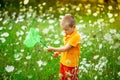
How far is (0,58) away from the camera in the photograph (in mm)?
5398

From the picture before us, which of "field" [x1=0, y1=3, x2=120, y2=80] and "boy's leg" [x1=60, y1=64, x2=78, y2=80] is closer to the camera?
"boy's leg" [x1=60, y1=64, x2=78, y2=80]

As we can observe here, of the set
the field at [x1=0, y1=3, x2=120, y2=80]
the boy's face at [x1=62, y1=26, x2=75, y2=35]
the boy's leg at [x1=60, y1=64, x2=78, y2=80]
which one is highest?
the boy's face at [x1=62, y1=26, x2=75, y2=35]

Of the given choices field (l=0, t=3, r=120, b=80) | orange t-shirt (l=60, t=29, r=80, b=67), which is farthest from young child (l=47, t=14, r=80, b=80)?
field (l=0, t=3, r=120, b=80)

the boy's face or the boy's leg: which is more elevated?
the boy's face

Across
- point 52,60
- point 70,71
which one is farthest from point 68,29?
point 52,60

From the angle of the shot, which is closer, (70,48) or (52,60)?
(70,48)

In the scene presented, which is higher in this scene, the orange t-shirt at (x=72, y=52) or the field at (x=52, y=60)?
the orange t-shirt at (x=72, y=52)

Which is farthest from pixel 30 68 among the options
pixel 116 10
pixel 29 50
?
pixel 116 10

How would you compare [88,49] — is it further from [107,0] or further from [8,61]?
[107,0]

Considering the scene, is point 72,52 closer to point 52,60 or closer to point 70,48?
point 70,48

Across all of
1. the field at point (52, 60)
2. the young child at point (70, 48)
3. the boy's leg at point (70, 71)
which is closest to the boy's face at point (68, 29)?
the young child at point (70, 48)

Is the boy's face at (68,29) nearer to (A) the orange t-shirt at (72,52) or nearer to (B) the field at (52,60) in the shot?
(A) the orange t-shirt at (72,52)

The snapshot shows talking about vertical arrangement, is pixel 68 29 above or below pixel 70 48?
above

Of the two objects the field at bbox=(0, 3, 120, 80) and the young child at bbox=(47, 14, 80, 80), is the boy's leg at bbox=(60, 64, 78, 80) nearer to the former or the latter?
the young child at bbox=(47, 14, 80, 80)
